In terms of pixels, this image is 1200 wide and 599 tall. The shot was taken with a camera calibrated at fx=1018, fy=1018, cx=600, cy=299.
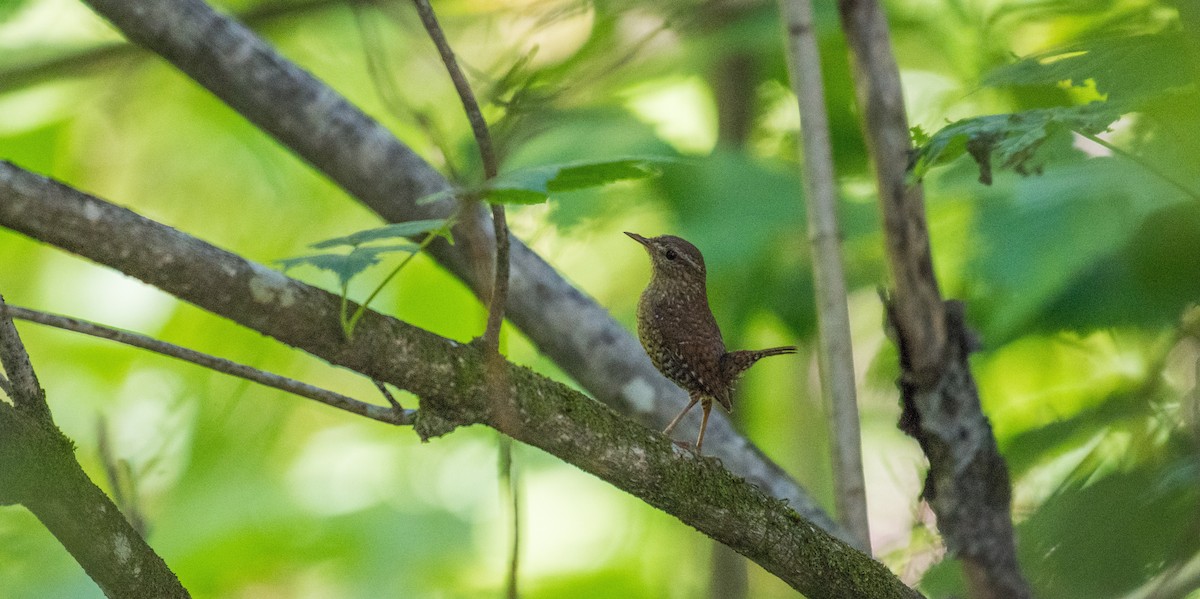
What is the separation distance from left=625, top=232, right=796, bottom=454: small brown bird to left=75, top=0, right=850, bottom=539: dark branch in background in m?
0.20

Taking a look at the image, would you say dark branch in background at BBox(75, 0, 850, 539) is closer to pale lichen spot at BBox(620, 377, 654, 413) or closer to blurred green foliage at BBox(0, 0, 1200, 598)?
pale lichen spot at BBox(620, 377, 654, 413)

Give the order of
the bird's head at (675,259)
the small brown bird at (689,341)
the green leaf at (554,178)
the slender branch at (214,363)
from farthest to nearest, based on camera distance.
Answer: the bird's head at (675,259) < the small brown bird at (689,341) < the slender branch at (214,363) < the green leaf at (554,178)

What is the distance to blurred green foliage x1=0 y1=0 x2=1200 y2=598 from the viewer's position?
1789 mm

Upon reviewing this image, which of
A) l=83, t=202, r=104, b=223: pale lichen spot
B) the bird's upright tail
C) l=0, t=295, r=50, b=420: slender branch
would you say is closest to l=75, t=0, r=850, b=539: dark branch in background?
the bird's upright tail

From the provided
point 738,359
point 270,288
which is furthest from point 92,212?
point 738,359

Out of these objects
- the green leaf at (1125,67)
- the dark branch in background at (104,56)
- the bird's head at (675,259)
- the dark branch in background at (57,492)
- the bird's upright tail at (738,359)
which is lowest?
the dark branch in background at (57,492)

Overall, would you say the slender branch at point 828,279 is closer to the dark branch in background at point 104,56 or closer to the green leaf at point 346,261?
the green leaf at point 346,261

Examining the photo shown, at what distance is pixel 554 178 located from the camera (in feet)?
3.69

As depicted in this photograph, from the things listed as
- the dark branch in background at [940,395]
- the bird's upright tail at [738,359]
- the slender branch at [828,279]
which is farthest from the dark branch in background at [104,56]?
the dark branch in background at [940,395]

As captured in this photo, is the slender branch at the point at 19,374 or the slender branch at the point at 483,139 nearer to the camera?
the slender branch at the point at 483,139

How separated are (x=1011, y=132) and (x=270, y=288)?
3.41ft

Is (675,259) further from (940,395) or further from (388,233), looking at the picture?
(388,233)

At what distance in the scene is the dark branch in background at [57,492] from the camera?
4.15 ft

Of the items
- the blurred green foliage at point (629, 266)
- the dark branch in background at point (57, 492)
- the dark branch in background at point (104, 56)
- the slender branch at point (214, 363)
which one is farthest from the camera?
the dark branch in background at point (104, 56)
